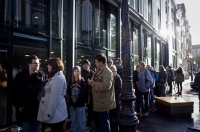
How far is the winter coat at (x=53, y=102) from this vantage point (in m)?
3.20

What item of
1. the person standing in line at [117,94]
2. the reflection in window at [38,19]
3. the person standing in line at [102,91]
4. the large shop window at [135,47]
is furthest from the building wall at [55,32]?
the large shop window at [135,47]

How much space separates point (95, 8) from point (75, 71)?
6286mm

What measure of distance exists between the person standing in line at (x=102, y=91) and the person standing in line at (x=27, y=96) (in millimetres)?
1115

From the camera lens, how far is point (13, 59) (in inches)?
225

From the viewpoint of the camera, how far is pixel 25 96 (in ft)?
12.1

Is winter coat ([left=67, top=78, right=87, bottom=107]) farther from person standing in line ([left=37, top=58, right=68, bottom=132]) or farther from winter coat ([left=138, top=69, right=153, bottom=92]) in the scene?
winter coat ([left=138, top=69, right=153, bottom=92])

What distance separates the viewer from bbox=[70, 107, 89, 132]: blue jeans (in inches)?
185

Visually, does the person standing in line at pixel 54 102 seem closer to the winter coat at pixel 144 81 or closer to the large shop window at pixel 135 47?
the winter coat at pixel 144 81

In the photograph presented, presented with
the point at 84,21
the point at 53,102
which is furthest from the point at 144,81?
the point at 53,102

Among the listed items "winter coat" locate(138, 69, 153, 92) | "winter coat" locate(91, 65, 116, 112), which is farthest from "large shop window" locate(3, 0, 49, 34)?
"winter coat" locate(138, 69, 153, 92)

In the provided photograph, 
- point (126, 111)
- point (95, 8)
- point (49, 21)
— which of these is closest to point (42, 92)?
point (126, 111)

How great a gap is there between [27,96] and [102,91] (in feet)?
4.79

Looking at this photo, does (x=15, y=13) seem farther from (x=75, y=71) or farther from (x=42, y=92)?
(x=42, y=92)

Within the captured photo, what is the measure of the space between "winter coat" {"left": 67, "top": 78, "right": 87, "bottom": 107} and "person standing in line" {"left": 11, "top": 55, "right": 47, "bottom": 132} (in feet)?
3.41
